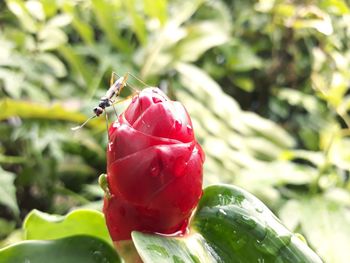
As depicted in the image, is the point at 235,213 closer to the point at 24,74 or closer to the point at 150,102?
the point at 150,102

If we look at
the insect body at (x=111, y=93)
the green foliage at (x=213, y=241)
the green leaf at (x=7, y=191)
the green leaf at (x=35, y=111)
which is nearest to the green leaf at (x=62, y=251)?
the green foliage at (x=213, y=241)

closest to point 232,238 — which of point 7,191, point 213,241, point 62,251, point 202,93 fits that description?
point 213,241

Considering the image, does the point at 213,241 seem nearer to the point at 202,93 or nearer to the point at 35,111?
the point at 35,111

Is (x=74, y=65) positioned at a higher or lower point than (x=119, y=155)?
lower

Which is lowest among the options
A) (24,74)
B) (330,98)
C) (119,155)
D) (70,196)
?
(70,196)

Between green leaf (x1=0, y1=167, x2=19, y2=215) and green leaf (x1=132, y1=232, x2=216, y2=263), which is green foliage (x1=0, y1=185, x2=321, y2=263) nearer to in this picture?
green leaf (x1=132, y1=232, x2=216, y2=263)

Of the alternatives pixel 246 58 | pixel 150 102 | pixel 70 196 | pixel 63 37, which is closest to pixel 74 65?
pixel 63 37

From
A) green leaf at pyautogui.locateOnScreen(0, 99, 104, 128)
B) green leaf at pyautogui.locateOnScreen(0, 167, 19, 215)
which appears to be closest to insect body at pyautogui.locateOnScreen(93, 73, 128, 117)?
green leaf at pyautogui.locateOnScreen(0, 167, 19, 215)

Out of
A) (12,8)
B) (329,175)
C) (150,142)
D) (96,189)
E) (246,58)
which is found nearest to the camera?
(150,142)
